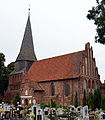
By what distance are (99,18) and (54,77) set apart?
21.0 metres

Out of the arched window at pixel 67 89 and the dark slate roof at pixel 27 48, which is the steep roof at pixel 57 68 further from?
the dark slate roof at pixel 27 48

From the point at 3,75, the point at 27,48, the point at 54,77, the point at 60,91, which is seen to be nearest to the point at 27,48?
the point at 27,48

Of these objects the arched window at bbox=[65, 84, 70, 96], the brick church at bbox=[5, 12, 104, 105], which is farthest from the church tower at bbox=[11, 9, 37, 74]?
the arched window at bbox=[65, 84, 70, 96]

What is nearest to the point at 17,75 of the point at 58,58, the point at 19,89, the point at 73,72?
the point at 19,89

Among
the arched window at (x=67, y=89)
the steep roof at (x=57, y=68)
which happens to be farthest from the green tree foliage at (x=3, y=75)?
the arched window at (x=67, y=89)

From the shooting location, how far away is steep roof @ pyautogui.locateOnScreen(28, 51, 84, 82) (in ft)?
120

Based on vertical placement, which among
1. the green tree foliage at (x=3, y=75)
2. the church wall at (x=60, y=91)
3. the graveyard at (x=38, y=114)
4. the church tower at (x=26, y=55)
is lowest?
the graveyard at (x=38, y=114)

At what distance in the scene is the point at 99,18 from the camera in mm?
18438

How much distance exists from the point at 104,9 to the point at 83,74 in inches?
713

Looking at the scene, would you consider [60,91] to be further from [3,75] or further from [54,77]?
[3,75]

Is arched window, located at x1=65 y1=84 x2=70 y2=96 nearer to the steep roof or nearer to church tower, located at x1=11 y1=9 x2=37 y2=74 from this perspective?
the steep roof

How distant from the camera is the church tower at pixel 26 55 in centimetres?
4388

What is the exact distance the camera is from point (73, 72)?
35.7 metres

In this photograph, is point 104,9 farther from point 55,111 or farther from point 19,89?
point 19,89
